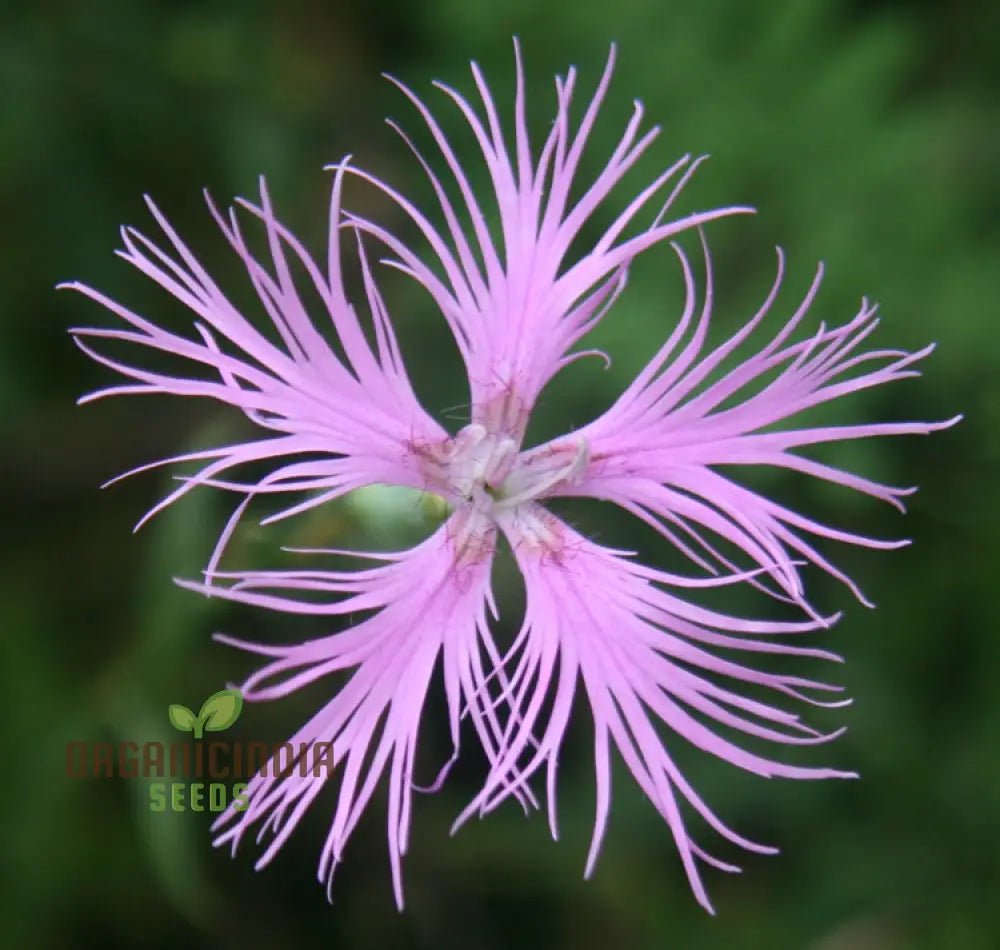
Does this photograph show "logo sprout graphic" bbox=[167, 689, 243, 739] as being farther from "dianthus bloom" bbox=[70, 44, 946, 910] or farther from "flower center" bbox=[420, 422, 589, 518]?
"flower center" bbox=[420, 422, 589, 518]

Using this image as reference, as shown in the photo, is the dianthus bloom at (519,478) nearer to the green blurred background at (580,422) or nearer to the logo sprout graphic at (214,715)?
the logo sprout graphic at (214,715)

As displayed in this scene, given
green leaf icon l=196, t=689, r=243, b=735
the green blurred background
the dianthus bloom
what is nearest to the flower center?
the dianthus bloom

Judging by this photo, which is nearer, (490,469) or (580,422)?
(490,469)

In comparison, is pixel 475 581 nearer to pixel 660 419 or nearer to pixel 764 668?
pixel 660 419

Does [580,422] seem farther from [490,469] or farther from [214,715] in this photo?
[214,715]

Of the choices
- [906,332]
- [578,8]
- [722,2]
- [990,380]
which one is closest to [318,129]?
[578,8]

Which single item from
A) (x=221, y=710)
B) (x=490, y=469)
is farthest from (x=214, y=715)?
(x=490, y=469)
